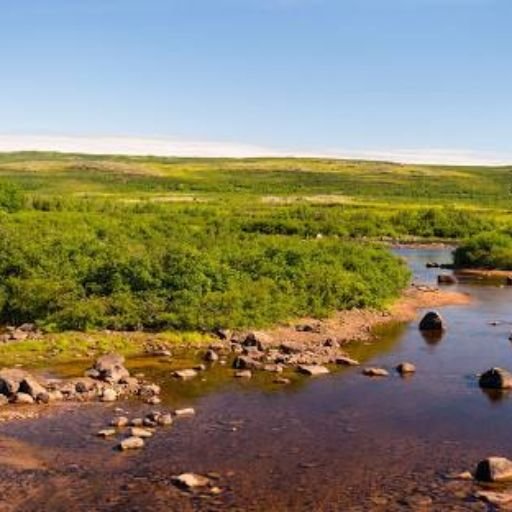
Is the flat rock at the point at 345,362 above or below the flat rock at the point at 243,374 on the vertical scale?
above

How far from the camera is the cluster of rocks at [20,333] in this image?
39.8 metres

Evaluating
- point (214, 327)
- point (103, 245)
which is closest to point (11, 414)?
point (214, 327)

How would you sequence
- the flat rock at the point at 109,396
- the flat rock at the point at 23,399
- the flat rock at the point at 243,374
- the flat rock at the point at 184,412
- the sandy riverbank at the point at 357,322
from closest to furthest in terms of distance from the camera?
the flat rock at the point at 184,412
the flat rock at the point at 23,399
the flat rock at the point at 109,396
the flat rock at the point at 243,374
the sandy riverbank at the point at 357,322

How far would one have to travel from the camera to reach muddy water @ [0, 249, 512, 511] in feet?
72.8

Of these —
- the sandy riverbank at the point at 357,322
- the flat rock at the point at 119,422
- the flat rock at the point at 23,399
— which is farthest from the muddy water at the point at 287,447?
the sandy riverbank at the point at 357,322

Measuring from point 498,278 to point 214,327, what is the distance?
38.5 metres

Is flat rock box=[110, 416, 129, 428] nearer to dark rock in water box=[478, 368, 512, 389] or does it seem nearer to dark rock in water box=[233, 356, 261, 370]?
dark rock in water box=[233, 356, 261, 370]

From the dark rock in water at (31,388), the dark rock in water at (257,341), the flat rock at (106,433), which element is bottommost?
the flat rock at (106,433)

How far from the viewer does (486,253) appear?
79.4 m

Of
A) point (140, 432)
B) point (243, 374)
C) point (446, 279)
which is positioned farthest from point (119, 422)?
point (446, 279)

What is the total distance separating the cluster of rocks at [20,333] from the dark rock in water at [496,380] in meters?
20.3

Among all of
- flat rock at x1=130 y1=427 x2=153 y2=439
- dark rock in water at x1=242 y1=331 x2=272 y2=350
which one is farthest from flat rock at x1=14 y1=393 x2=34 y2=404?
dark rock in water at x1=242 y1=331 x2=272 y2=350

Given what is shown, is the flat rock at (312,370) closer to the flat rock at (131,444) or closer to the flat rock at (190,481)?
the flat rock at (131,444)

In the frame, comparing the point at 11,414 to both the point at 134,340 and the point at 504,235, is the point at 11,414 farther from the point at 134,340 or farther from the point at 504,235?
the point at 504,235
